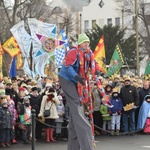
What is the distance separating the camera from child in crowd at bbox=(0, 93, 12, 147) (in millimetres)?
10625

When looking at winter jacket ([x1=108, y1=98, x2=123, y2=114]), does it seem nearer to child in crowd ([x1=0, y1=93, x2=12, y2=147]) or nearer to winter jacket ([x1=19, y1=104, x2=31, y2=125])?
winter jacket ([x1=19, y1=104, x2=31, y2=125])

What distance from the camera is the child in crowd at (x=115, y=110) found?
12555 mm

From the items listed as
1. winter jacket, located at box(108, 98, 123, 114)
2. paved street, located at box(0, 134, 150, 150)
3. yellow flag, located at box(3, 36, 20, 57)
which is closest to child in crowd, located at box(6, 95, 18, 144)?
paved street, located at box(0, 134, 150, 150)

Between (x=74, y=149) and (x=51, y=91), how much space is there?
13.6ft

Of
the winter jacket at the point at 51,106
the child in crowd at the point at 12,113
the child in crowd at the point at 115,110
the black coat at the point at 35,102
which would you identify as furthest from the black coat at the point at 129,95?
the child in crowd at the point at 12,113

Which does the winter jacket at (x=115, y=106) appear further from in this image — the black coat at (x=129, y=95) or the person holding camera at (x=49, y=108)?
the person holding camera at (x=49, y=108)

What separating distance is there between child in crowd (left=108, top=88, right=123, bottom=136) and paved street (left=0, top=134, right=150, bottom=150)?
1.58 feet

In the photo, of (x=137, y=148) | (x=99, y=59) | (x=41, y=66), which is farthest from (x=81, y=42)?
(x=99, y=59)

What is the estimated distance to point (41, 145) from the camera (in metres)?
11.0

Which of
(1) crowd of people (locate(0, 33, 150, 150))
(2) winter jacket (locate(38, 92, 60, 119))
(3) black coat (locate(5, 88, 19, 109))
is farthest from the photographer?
(3) black coat (locate(5, 88, 19, 109))

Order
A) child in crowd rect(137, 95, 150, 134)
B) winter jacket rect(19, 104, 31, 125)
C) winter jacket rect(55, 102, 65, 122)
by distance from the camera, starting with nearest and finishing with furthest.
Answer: winter jacket rect(19, 104, 31, 125)
winter jacket rect(55, 102, 65, 122)
child in crowd rect(137, 95, 150, 134)

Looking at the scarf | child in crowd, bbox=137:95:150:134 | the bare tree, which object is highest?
the bare tree

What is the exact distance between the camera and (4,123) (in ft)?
34.9

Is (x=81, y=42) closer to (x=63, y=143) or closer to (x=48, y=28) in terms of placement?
(x=63, y=143)
